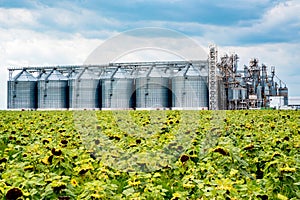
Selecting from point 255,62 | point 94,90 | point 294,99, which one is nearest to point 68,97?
point 94,90

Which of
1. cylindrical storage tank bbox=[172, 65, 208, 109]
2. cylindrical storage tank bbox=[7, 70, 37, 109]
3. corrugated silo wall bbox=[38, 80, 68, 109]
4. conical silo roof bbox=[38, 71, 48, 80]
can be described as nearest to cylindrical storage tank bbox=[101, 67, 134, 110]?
cylindrical storage tank bbox=[172, 65, 208, 109]

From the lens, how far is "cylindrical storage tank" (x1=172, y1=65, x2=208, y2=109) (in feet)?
105

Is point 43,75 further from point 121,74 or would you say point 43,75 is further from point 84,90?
point 121,74

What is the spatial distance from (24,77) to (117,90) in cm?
969

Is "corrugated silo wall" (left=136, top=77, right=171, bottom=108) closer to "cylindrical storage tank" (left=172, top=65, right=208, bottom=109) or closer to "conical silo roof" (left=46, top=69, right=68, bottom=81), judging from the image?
"cylindrical storage tank" (left=172, top=65, right=208, bottom=109)

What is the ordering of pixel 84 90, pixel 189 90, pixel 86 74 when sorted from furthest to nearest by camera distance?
pixel 86 74 → pixel 84 90 → pixel 189 90

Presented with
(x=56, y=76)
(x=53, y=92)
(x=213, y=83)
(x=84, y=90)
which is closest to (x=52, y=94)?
(x=53, y=92)

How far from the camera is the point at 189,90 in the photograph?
32.5 meters

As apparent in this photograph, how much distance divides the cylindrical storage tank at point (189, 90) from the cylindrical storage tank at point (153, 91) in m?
0.71

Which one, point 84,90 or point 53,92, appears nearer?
point 84,90

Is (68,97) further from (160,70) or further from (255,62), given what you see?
(255,62)

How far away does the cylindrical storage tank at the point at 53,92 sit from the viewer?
114ft

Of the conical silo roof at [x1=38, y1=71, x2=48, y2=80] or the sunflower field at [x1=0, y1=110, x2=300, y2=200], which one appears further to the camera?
the conical silo roof at [x1=38, y1=71, x2=48, y2=80]

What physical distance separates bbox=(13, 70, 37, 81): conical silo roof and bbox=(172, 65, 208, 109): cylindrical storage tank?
12739 millimetres
